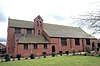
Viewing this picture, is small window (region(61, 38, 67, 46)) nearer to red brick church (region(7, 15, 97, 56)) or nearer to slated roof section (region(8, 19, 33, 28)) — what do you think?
red brick church (region(7, 15, 97, 56))

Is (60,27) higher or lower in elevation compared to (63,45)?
higher

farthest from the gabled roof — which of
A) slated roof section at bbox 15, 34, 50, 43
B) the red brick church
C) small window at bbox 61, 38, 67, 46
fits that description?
slated roof section at bbox 15, 34, 50, 43

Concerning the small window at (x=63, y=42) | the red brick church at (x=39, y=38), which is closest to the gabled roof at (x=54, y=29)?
the red brick church at (x=39, y=38)

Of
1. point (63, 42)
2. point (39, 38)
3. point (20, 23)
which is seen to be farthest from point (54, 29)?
point (20, 23)

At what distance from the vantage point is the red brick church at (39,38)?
4078cm

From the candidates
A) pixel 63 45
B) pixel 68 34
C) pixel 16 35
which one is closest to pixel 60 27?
pixel 68 34

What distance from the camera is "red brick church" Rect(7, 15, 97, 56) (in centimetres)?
4078

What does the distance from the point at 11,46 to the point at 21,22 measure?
8.57 m

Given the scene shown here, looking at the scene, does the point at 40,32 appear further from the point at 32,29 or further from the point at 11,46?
the point at 11,46

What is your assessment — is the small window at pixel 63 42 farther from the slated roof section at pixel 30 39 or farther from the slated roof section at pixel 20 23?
the slated roof section at pixel 20 23

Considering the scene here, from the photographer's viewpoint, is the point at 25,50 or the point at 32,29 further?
the point at 32,29

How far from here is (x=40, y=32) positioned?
47.8 m

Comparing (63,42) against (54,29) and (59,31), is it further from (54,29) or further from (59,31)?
(54,29)

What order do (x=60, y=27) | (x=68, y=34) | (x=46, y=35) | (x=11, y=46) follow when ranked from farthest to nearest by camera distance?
(x=60, y=27) < (x=68, y=34) < (x=46, y=35) < (x=11, y=46)
